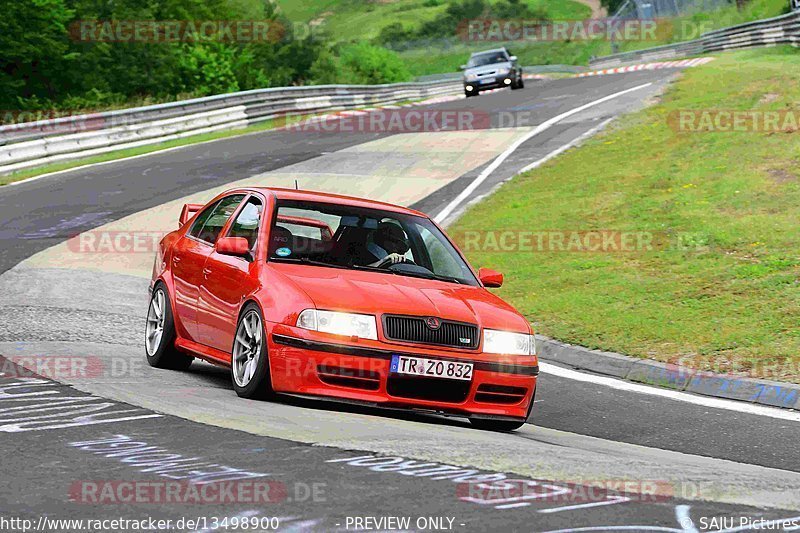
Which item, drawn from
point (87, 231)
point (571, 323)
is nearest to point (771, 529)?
point (571, 323)

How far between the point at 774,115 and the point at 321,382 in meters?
17.4

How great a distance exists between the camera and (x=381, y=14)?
167500mm

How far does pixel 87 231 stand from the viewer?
1788 centimetres

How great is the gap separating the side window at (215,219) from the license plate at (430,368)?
257cm

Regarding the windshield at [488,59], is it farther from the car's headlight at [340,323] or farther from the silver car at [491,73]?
the car's headlight at [340,323]

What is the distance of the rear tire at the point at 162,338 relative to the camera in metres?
9.56

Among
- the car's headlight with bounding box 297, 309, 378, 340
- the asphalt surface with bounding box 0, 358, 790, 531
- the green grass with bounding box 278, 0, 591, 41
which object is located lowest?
the asphalt surface with bounding box 0, 358, 790, 531

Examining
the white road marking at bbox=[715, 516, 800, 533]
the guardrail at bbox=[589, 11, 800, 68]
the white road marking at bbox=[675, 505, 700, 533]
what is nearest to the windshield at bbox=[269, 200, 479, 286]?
the white road marking at bbox=[675, 505, 700, 533]

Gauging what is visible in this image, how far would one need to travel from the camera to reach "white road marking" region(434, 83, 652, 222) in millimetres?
20066

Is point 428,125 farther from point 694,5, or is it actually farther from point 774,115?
point 694,5

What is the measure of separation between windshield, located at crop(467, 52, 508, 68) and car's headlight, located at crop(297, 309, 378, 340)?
134 feet

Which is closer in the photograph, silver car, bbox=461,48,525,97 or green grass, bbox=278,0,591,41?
silver car, bbox=461,48,525,97

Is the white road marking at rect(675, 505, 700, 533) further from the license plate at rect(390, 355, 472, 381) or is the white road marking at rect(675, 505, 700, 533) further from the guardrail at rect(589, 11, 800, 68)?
the guardrail at rect(589, 11, 800, 68)

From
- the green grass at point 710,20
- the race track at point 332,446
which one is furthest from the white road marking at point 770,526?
the green grass at point 710,20
